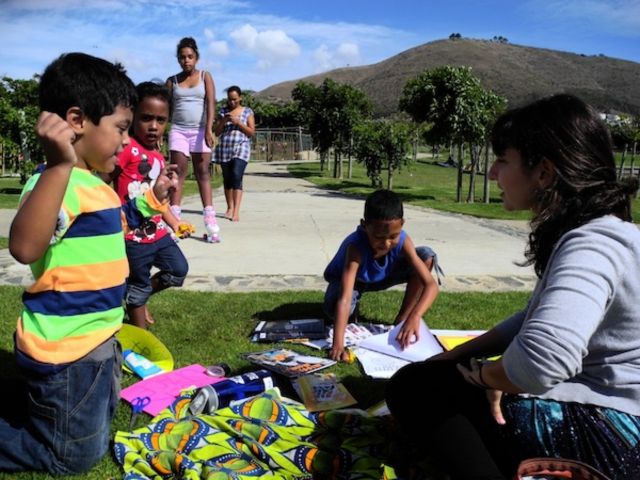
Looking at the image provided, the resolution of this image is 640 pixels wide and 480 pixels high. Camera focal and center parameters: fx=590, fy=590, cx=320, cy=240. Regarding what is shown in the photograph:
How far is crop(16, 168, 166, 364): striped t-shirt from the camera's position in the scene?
2137mm

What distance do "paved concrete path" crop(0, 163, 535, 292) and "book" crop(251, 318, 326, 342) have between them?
3.24 feet

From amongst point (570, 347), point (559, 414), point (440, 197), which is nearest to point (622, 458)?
point (559, 414)

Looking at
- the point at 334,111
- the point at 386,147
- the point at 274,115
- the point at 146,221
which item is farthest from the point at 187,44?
the point at 274,115

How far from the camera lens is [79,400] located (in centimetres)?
220

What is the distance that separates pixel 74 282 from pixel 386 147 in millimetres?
12581

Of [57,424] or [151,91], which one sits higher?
[151,91]

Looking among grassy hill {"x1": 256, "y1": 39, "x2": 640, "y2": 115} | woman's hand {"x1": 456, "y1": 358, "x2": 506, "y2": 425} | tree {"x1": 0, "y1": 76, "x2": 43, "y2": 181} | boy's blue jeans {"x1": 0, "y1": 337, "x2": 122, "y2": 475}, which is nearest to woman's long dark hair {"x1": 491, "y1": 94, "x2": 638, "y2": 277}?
woman's hand {"x1": 456, "y1": 358, "x2": 506, "y2": 425}

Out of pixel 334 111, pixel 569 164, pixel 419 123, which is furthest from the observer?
pixel 334 111

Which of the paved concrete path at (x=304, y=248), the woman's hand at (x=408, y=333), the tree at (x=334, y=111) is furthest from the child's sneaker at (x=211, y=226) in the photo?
the tree at (x=334, y=111)

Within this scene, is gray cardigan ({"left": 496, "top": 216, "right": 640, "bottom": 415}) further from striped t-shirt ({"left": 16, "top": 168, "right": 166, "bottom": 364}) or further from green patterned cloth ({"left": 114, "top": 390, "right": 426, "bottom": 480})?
striped t-shirt ({"left": 16, "top": 168, "right": 166, "bottom": 364})

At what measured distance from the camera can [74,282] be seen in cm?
218

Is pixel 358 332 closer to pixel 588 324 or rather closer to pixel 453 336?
pixel 453 336

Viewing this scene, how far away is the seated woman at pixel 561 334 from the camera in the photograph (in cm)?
150

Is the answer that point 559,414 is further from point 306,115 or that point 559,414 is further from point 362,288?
point 306,115
